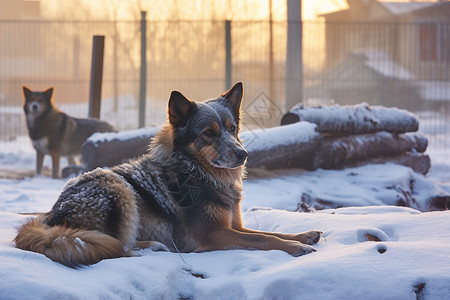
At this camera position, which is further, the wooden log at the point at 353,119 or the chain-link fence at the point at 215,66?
the chain-link fence at the point at 215,66

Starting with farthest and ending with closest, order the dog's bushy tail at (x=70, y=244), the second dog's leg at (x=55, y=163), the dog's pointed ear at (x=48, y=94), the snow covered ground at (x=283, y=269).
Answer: the dog's pointed ear at (x=48, y=94)
the second dog's leg at (x=55, y=163)
the dog's bushy tail at (x=70, y=244)
the snow covered ground at (x=283, y=269)

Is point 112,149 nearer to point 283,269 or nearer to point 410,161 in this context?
point 410,161

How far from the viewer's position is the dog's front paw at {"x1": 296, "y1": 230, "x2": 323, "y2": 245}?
375 centimetres

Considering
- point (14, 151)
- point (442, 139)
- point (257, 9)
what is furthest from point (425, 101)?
point (14, 151)

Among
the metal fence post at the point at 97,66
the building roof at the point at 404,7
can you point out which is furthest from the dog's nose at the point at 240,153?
the building roof at the point at 404,7

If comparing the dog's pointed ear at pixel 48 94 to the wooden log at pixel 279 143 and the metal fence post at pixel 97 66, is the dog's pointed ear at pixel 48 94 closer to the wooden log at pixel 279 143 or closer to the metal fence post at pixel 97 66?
the metal fence post at pixel 97 66

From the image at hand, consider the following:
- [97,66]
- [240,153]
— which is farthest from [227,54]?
[240,153]

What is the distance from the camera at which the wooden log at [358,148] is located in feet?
28.2

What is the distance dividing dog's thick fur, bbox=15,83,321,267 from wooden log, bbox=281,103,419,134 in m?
4.64

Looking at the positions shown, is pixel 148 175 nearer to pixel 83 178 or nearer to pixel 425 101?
pixel 83 178

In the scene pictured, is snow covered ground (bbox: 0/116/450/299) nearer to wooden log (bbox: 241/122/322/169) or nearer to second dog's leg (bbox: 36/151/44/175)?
wooden log (bbox: 241/122/322/169)

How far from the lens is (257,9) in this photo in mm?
13352

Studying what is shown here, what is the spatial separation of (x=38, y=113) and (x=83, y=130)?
98 centimetres

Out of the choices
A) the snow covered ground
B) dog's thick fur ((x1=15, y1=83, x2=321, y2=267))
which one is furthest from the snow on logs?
dog's thick fur ((x1=15, y1=83, x2=321, y2=267))
